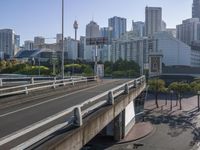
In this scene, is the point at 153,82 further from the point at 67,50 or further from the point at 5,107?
the point at 67,50

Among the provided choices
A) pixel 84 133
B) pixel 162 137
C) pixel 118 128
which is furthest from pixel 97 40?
pixel 84 133

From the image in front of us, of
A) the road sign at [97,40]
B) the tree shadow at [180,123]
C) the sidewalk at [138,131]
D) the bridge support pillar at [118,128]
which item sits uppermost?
the road sign at [97,40]

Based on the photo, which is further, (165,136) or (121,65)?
(121,65)

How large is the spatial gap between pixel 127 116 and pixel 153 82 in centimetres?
4058

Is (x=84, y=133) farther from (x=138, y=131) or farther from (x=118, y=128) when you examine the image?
(x=138, y=131)

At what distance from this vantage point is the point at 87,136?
12805 millimetres

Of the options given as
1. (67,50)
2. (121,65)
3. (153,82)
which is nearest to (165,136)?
(153,82)

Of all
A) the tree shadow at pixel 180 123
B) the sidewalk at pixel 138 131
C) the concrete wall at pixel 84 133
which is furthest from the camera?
the tree shadow at pixel 180 123

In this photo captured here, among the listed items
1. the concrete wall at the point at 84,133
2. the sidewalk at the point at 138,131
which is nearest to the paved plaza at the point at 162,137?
the sidewalk at the point at 138,131

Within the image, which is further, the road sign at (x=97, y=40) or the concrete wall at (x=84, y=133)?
the road sign at (x=97, y=40)

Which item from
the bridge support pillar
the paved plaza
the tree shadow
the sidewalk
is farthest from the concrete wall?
the tree shadow

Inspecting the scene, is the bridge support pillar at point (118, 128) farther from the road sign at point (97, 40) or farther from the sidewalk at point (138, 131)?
the road sign at point (97, 40)

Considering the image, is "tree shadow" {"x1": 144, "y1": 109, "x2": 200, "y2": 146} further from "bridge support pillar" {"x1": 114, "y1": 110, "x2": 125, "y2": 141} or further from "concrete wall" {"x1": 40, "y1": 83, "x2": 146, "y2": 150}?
"concrete wall" {"x1": 40, "y1": 83, "x2": 146, "y2": 150}

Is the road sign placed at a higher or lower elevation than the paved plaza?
higher
